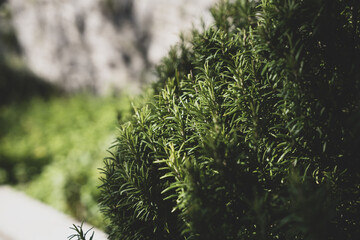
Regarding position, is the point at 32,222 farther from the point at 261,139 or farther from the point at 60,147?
the point at 60,147

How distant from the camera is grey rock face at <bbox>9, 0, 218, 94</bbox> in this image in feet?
24.4

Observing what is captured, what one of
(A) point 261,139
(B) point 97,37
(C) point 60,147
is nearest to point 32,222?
(A) point 261,139

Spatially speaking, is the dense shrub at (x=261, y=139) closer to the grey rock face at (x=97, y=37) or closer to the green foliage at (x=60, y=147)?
the green foliage at (x=60, y=147)

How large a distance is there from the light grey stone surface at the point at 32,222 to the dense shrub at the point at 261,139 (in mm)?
1236

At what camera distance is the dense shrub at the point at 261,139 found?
1634 mm

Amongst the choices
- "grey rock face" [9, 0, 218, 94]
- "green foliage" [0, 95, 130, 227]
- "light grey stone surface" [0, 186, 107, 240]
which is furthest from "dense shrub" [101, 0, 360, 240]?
"grey rock face" [9, 0, 218, 94]

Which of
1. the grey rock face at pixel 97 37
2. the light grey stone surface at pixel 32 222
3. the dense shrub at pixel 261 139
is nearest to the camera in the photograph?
the dense shrub at pixel 261 139

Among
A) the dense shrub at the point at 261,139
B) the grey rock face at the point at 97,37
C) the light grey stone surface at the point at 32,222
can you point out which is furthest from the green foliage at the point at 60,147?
the dense shrub at the point at 261,139

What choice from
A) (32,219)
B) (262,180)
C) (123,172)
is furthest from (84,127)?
(262,180)

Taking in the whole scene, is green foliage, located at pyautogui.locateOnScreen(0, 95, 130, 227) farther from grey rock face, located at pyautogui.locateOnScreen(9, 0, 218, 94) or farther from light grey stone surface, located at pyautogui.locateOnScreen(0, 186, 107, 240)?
grey rock face, located at pyautogui.locateOnScreen(9, 0, 218, 94)

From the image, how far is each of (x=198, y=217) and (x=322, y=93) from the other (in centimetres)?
103

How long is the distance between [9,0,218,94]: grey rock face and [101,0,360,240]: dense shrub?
4.79 m

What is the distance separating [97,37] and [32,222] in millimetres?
7105

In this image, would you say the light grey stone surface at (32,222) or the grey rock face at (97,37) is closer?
the light grey stone surface at (32,222)
